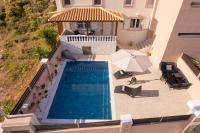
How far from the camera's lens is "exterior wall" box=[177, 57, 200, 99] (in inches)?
614

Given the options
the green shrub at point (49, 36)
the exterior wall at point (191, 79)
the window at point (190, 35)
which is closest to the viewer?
the exterior wall at point (191, 79)

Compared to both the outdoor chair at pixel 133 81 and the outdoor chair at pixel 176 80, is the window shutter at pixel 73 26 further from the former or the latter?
the outdoor chair at pixel 176 80

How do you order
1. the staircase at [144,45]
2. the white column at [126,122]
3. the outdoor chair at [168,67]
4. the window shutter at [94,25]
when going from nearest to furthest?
the white column at [126,122]
the outdoor chair at [168,67]
the window shutter at [94,25]
the staircase at [144,45]

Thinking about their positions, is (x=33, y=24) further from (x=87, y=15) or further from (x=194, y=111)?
(x=194, y=111)

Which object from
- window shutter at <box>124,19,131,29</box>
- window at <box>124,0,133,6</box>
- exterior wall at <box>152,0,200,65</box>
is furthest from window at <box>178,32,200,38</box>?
window at <box>124,0,133,6</box>

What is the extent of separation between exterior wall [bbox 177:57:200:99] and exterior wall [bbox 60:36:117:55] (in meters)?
8.98

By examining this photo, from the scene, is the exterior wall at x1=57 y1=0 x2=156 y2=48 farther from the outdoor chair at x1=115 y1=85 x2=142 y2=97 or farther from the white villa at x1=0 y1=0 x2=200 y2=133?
the outdoor chair at x1=115 y1=85 x2=142 y2=97

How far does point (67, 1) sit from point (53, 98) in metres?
13.3

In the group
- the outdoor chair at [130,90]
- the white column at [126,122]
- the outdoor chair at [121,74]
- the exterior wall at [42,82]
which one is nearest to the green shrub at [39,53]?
the exterior wall at [42,82]

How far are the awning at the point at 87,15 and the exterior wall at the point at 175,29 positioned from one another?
17.5 ft

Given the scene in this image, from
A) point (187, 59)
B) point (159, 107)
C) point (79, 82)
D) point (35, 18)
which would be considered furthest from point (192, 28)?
point (35, 18)

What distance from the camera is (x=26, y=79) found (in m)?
20.2

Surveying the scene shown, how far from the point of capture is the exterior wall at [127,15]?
21373mm

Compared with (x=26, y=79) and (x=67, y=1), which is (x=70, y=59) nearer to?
(x=26, y=79)
